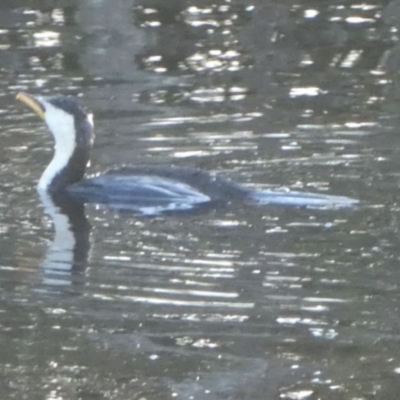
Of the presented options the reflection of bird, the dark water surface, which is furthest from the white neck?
the dark water surface

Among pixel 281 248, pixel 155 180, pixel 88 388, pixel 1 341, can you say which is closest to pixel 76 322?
pixel 1 341

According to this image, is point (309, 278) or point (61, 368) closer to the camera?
point (61, 368)

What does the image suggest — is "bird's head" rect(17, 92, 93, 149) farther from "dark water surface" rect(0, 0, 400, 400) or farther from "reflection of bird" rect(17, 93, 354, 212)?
"dark water surface" rect(0, 0, 400, 400)

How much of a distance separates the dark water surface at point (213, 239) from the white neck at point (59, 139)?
0.21 metres

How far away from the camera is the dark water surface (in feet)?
22.0

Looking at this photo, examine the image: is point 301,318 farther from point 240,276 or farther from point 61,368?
point 61,368

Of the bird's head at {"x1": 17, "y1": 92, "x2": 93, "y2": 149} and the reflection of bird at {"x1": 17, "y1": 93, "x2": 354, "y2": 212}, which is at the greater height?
the bird's head at {"x1": 17, "y1": 92, "x2": 93, "y2": 149}

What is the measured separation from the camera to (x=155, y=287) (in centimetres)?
786

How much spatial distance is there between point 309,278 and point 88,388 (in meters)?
1.88

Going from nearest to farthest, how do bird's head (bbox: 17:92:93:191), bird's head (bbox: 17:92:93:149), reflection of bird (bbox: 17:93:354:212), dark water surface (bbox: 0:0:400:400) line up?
dark water surface (bbox: 0:0:400:400)
reflection of bird (bbox: 17:93:354:212)
bird's head (bbox: 17:92:93:191)
bird's head (bbox: 17:92:93:149)

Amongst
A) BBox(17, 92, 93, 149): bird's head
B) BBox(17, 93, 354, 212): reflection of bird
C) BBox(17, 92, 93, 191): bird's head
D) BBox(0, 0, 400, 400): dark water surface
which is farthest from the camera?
BBox(17, 92, 93, 149): bird's head

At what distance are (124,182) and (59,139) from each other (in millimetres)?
911

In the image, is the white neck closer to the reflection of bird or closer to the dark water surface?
the reflection of bird

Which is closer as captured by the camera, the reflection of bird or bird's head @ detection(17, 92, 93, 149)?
the reflection of bird
